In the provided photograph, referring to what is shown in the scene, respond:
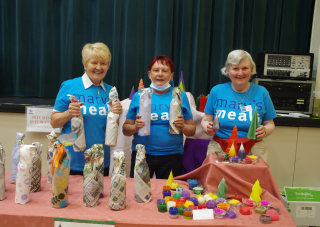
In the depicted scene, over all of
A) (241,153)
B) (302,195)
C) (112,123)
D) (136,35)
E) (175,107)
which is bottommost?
(302,195)

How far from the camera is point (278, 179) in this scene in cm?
251

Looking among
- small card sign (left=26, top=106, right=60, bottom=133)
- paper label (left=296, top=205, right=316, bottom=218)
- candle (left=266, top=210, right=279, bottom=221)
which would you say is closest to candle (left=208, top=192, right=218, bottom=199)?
candle (left=266, top=210, right=279, bottom=221)

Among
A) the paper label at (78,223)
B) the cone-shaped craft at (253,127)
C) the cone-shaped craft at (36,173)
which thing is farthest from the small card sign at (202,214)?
the cone-shaped craft at (36,173)

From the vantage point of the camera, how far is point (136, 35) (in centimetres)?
319

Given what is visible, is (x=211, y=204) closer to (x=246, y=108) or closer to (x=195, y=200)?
(x=195, y=200)

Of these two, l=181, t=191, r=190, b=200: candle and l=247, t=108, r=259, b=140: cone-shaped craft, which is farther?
l=247, t=108, r=259, b=140: cone-shaped craft

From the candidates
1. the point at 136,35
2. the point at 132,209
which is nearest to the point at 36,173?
the point at 132,209

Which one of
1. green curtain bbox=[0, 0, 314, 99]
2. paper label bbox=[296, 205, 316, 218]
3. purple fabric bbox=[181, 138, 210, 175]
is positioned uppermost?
green curtain bbox=[0, 0, 314, 99]

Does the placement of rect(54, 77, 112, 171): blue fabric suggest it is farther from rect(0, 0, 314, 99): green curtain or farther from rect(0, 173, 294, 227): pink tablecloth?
rect(0, 0, 314, 99): green curtain

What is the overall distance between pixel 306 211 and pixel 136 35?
8.44 ft

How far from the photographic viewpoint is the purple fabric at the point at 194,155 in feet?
6.90

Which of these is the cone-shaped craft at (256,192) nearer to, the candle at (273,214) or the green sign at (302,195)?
the candle at (273,214)

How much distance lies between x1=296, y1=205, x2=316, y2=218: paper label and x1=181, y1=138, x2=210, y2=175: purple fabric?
850 millimetres

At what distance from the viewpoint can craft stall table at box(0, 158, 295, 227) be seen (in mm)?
1074
